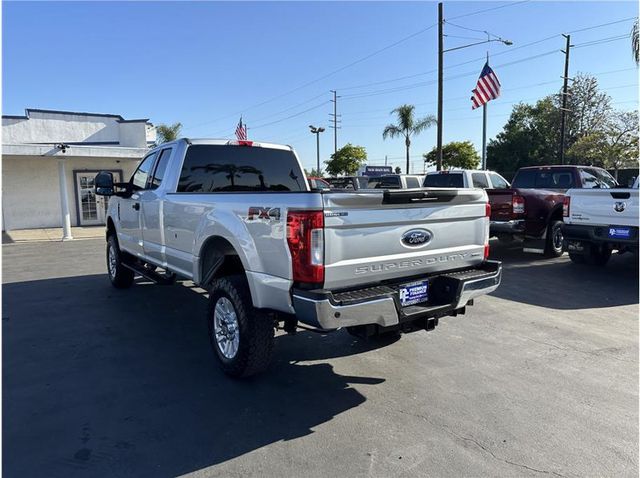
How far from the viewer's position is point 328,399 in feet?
12.6

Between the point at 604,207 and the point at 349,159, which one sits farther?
the point at 349,159

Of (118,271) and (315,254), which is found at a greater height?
(315,254)

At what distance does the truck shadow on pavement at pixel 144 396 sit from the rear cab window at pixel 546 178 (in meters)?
8.53

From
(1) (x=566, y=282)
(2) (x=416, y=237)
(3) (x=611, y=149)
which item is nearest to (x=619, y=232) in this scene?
(1) (x=566, y=282)

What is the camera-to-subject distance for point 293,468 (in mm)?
2895

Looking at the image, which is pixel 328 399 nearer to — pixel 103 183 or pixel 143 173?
pixel 143 173

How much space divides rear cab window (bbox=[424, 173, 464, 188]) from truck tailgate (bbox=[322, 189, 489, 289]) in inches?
306

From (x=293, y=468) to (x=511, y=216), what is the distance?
334 inches

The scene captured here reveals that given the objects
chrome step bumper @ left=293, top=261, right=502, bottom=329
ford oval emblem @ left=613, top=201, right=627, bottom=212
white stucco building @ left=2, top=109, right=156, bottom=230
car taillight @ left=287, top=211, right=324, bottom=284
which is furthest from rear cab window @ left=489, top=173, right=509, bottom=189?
white stucco building @ left=2, top=109, right=156, bottom=230

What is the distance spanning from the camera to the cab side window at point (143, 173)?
6.24m

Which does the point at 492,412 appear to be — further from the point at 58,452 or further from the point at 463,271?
the point at 58,452

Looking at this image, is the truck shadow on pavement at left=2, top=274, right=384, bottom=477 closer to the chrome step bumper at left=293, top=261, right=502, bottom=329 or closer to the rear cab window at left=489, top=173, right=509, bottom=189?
the chrome step bumper at left=293, top=261, right=502, bottom=329

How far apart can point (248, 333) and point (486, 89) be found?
713 inches

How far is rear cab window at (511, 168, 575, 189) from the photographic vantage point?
1138cm
